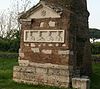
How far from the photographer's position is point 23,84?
11195 millimetres

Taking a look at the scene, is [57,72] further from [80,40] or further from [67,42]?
[80,40]

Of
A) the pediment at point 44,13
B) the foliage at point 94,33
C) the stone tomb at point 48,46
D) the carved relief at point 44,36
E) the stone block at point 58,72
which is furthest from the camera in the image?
the foliage at point 94,33

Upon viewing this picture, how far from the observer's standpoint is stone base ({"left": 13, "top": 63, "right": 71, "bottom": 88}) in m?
10.5

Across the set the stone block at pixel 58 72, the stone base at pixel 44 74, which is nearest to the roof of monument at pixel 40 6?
the stone base at pixel 44 74

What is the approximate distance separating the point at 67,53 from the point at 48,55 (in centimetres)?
87

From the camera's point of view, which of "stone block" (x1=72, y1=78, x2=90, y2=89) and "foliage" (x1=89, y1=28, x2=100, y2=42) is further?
"foliage" (x1=89, y1=28, x2=100, y2=42)

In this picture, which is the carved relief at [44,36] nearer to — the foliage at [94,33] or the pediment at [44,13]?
the pediment at [44,13]

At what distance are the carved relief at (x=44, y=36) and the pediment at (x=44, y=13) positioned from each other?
0.62m

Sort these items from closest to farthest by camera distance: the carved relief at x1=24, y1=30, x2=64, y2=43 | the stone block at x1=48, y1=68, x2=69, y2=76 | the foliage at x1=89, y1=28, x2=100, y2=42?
the stone block at x1=48, y1=68, x2=69, y2=76
the carved relief at x1=24, y1=30, x2=64, y2=43
the foliage at x1=89, y1=28, x2=100, y2=42

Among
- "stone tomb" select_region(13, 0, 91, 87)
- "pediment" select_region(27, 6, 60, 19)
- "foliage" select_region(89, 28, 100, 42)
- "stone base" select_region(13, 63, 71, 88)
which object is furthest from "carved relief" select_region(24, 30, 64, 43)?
"foliage" select_region(89, 28, 100, 42)

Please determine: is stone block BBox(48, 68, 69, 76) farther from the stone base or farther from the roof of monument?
the roof of monument

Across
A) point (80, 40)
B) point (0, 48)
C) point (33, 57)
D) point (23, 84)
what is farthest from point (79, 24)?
point (0, 48)

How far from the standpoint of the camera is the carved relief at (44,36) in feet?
35.7

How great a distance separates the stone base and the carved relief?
1.03 metres
